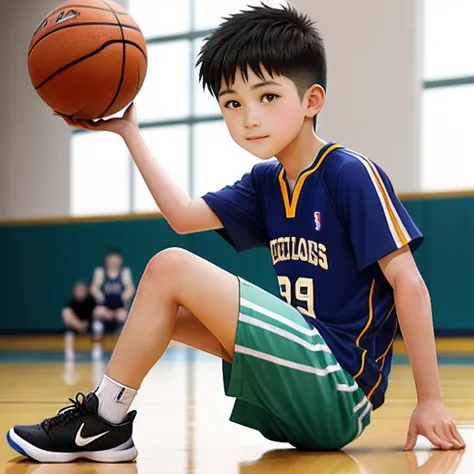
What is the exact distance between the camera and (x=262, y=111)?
1.44 meters

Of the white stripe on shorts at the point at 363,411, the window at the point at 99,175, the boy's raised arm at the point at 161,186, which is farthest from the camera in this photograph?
the window at the point at 99,175

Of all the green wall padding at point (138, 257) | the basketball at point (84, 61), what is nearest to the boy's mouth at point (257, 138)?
the basketball at point (84, 61)

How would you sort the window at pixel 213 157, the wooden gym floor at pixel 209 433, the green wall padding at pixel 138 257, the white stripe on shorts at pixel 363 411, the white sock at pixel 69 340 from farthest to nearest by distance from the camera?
the window at pixel 213 157 → the white sock at pixel 69 340 → the green wall padding at pixel 138 257 → the white stripe on shorts at pixel 363 411 → the wooden gym floor at pixel 209 433

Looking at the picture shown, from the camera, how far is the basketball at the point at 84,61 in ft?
5.35

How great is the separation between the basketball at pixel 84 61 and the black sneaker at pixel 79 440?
603 millimetres

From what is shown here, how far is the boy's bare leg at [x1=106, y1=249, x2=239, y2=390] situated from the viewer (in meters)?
1.33

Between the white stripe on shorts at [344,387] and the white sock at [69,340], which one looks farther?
the white sock at [69,340]

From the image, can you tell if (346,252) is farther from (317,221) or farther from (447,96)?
(447,96)

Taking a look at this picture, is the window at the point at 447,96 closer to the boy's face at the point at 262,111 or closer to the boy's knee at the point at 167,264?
the boy's face at the point at 262,111

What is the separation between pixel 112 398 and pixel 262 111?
1.81ft

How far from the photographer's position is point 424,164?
572 cm

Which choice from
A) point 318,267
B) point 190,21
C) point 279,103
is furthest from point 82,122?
point 190,21

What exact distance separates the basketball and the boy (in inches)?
9.3

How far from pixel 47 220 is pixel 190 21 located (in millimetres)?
2152
